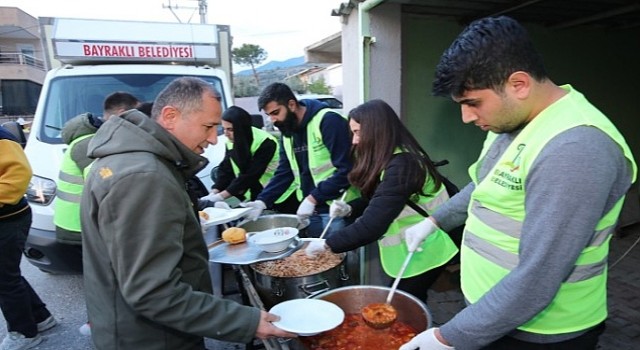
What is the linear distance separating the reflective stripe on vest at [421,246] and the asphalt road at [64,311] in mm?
1657

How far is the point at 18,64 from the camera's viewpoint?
24797mm

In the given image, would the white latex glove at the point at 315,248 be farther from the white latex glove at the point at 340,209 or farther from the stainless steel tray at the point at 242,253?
the white latex glove at the point at 340,209

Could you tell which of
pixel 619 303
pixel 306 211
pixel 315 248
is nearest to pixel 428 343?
pixel 315 248

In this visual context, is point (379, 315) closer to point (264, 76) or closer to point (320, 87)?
point (320, 87)

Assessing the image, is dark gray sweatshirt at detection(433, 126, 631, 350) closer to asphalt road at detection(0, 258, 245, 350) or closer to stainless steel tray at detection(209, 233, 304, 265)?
stainless steel tray at detection(209, 233, 304, 265)

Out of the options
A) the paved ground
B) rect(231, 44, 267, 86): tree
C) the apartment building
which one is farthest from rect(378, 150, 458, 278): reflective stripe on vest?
rect(231, 44, 267, 86): tree

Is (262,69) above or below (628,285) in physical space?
above

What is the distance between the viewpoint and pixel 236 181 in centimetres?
398

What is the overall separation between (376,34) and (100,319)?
2930 mm

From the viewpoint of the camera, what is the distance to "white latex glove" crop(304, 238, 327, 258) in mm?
2422

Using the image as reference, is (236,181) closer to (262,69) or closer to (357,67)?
(357,67)

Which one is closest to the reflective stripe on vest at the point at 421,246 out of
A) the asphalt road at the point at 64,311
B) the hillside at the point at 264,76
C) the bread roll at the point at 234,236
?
the bread roll at the point at 234,236

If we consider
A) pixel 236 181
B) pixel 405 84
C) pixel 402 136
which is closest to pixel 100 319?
pixel 402 136

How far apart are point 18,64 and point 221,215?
29.1m
